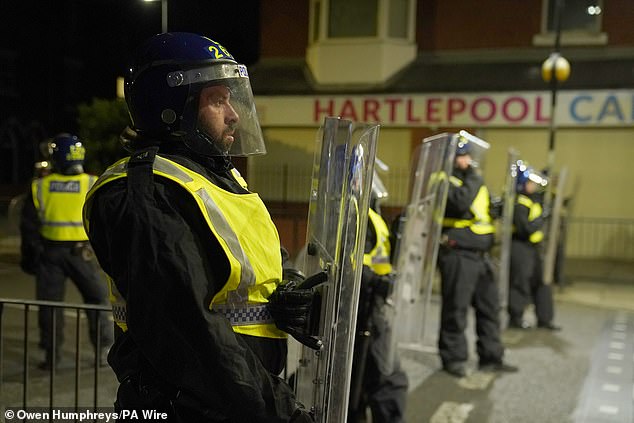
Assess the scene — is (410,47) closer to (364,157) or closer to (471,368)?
(471,368)

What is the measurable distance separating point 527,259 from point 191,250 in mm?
6921

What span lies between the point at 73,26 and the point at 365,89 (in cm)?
2037

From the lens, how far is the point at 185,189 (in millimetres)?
1781

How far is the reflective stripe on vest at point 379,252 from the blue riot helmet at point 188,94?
2.27m

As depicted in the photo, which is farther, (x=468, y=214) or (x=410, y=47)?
(x=410, y=47)

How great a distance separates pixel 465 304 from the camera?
19.9ft

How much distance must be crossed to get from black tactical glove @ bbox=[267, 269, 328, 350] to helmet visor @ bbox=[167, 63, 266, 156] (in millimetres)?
413

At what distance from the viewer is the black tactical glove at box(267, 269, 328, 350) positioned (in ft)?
6.36

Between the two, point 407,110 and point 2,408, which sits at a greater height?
point 407,110

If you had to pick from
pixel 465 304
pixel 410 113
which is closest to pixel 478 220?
pixel 465 304

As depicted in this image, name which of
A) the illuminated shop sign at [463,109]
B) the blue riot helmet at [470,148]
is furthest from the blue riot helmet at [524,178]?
the illuminated shop sign at [463,109]

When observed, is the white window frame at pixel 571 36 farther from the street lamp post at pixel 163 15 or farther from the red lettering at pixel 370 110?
the street lamp post at pixel 163 15

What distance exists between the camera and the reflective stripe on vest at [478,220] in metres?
6.22

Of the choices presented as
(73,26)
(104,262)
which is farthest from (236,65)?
(73,26)
